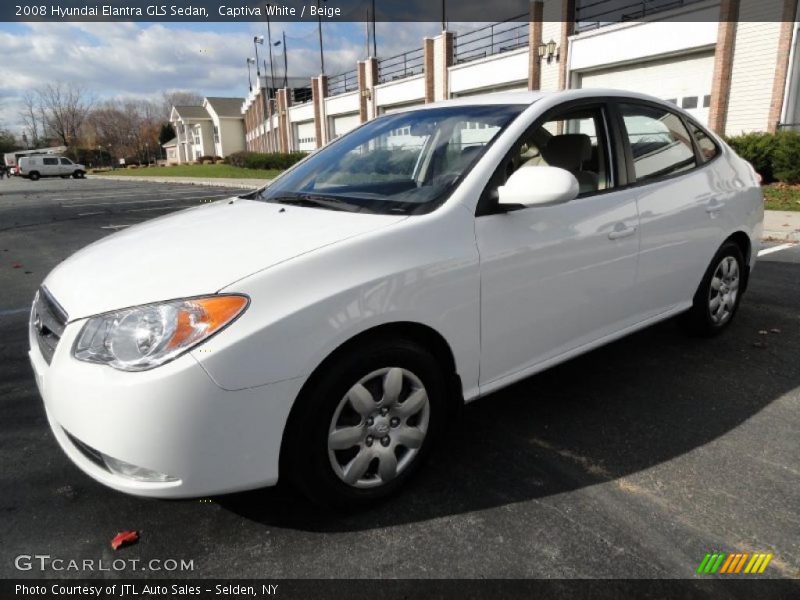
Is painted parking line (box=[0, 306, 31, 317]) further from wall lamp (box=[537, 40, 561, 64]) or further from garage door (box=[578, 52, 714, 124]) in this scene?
wall lamp (box=[537, 40, 561, 64])

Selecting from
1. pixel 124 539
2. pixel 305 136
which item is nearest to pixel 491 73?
pixel 305 136

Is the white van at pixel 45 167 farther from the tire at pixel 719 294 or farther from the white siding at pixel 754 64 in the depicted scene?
the tire at pixel 719 294

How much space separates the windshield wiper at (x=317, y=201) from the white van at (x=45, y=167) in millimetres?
55614

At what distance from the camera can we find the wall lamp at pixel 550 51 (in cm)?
2120

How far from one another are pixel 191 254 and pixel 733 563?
232cm

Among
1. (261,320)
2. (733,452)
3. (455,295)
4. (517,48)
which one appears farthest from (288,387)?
(517,48)

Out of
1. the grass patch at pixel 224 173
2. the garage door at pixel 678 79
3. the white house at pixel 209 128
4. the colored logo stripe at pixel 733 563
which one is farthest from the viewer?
the white house at pixel 209 128

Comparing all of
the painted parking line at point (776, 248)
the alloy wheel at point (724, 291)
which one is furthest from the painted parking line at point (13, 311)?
the painted parking line at point (776, 248)

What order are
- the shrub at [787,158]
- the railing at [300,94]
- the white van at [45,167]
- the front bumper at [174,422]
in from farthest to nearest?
the white van at [45,167]
the railing at [300,94]
the shrub at [787,158]
the front bumper at [174,422]

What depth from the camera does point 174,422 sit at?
76.1 inches

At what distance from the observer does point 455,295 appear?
8.13 ft

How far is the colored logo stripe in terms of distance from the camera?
82.8 inches

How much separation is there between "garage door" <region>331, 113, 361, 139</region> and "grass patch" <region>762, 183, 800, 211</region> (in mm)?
25881

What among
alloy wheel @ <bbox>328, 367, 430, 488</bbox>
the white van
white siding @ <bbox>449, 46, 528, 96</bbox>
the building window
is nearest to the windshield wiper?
alloy wheel @ <bbox>328, 367, 430, 488</bbox>
